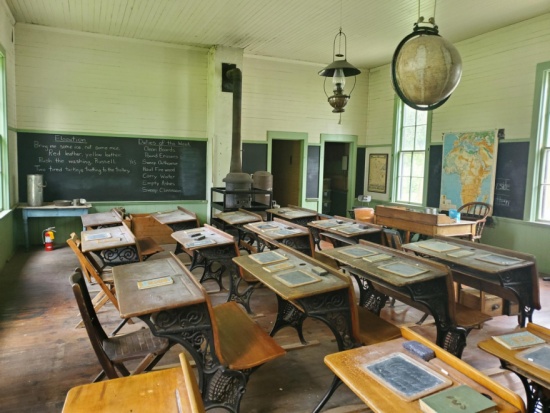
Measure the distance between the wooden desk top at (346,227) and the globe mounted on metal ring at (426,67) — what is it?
166cm

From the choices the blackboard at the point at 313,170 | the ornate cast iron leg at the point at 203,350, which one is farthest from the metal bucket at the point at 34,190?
the ornate cast iron leg at the point at 203,350

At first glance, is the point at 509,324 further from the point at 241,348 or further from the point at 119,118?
the point at 119,118

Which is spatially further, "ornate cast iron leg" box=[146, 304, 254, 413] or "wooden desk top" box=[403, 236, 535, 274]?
"wooden desk top" box=[403, 236, 535, 274]

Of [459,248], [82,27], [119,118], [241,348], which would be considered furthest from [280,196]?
[241,348]

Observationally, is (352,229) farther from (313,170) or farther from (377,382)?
(313,170)

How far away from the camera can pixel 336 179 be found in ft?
33.8

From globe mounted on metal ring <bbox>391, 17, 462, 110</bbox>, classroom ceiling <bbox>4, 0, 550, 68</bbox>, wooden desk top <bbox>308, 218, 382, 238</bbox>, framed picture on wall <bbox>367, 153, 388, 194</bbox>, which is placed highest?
classroom ceiling <bbox>4, 0, 550, 68</bbox>

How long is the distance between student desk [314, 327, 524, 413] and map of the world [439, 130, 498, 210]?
18.5ft

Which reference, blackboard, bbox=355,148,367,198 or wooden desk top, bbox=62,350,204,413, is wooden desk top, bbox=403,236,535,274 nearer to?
wooden desk top, bbox=62,350,204,413

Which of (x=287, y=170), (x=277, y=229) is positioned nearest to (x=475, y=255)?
(x=277, y=229)

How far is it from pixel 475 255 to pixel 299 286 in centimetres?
180

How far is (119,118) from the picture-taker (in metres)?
7.38

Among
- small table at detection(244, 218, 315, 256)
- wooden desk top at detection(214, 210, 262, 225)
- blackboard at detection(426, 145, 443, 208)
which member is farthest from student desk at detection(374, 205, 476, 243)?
wooden desk top at detection(214, 210, 262, 225)

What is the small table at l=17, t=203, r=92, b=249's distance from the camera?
254 inches
